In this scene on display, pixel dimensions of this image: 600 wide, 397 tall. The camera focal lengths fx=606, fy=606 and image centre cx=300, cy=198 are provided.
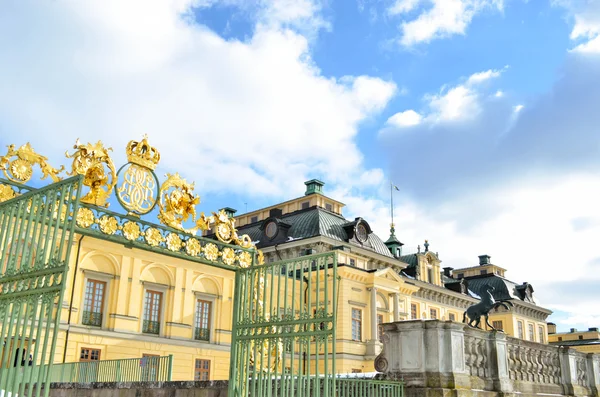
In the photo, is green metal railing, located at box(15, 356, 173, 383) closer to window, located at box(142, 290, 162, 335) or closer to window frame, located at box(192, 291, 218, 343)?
window, located at box(142, 290, 162, 335)

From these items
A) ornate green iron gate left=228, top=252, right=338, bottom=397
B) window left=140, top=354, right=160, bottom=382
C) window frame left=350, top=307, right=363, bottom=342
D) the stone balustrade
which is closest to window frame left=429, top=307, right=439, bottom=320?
window frame left=350, top=307, right=363, bottom=342

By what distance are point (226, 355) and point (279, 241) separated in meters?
9.12

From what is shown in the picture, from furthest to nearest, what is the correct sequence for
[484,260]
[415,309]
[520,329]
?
[484,260] → [520,329] → [415,309]

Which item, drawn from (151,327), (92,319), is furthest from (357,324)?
(92,319)

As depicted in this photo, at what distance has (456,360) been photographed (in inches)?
527

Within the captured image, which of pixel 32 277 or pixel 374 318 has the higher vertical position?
pixel 374 318

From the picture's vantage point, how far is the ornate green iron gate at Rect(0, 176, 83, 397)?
615 cm

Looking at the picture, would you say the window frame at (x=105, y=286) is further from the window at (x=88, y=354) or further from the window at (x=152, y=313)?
the window at (x=152, y=313)

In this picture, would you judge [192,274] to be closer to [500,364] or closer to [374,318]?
[374,318]

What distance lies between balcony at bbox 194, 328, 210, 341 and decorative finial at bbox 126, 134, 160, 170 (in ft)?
71.3

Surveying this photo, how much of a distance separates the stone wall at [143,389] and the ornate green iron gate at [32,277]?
18.4ft

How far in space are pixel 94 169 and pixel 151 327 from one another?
68.4 ft

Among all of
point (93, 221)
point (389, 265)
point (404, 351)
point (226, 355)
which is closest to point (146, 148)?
point (93, 221)

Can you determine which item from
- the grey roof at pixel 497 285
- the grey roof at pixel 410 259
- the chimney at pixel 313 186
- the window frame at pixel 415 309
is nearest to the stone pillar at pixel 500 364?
the chimney at pixel 313 186
